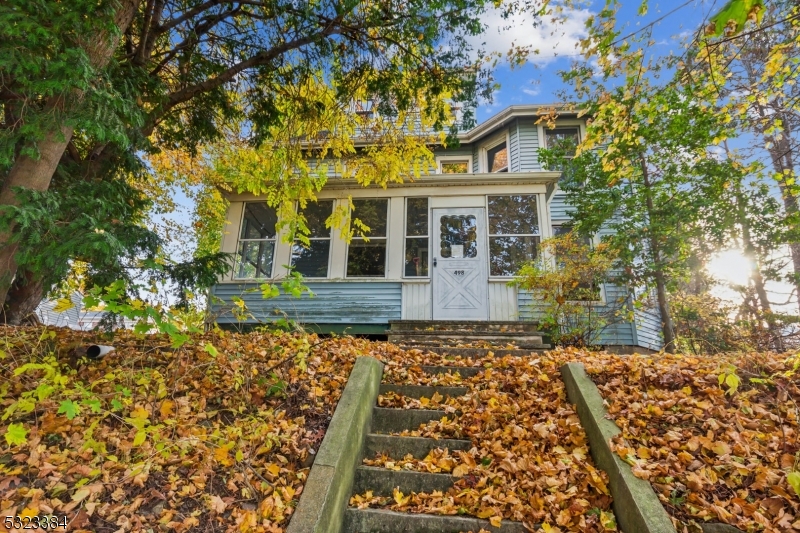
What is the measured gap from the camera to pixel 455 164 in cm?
1243

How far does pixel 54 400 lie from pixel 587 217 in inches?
344

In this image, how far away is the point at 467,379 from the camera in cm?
379

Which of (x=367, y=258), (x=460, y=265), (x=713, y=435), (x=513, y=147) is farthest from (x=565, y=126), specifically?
(x=713, y=435)

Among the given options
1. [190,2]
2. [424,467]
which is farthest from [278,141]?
[424,467]

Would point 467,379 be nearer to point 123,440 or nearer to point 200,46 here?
point 123,440

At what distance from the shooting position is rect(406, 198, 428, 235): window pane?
8367 millimetres

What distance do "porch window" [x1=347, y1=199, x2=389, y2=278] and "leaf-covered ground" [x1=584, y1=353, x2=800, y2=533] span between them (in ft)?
18.0

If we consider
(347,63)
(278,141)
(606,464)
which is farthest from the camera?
(278,141)

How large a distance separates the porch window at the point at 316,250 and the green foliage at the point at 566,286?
4.19 metres

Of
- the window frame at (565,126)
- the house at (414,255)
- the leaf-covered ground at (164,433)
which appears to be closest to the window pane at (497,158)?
the window frame at (565,126)

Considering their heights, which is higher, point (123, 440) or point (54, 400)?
point (54, 400)

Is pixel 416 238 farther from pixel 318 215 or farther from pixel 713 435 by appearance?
pixel 713 435

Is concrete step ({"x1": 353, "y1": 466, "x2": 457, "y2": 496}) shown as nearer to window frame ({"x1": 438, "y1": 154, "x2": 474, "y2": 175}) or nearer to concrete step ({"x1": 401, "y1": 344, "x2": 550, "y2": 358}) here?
concrete step ({"x1": 401, "y1": 344, "x2": 550, "y2": 358})

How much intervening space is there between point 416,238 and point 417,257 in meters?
0.42
